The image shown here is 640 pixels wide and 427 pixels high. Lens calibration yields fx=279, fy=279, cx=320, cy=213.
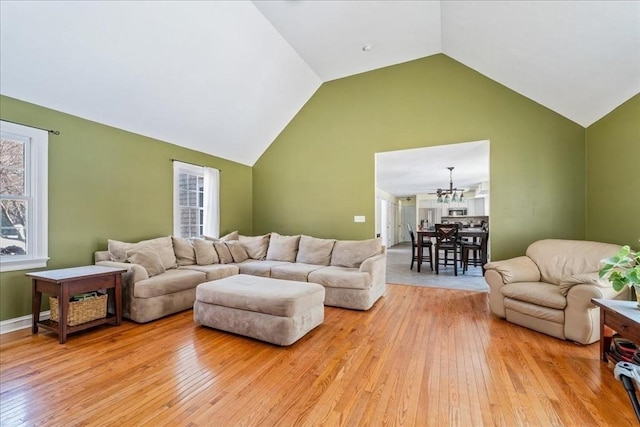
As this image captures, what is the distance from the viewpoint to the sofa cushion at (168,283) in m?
3.08

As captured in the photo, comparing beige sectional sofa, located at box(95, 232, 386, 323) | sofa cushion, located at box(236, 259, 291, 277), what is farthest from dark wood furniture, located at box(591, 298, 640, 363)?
sofa cushion, located at box(236, 259, 291, 277)

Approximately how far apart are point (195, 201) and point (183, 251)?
119 cm

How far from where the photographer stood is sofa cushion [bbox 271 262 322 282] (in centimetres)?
394

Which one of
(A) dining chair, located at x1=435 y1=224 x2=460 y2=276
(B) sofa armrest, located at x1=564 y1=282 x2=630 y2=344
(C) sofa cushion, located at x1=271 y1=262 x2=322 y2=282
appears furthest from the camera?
(A) dining chair, located at x1=435 y1=224 x2=460 y2=276

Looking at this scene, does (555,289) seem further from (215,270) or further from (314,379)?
(215,270)

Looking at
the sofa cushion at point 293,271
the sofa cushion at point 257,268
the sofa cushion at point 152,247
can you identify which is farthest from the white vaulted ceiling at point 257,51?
the sofa cushion at point 293,271

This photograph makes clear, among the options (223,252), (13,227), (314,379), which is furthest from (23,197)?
(314,379)

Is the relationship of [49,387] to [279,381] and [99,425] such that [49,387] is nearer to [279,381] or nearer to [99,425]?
[99,425]

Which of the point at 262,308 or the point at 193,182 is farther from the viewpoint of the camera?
the point at 193,182

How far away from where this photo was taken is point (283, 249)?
4.83 metres

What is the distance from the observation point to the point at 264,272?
4.23 meters

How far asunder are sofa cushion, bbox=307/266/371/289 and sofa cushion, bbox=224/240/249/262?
153 cm

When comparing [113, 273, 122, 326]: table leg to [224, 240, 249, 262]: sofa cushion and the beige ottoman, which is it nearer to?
the beige ottoman

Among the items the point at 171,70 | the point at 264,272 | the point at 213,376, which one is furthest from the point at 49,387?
the point at 171,70
